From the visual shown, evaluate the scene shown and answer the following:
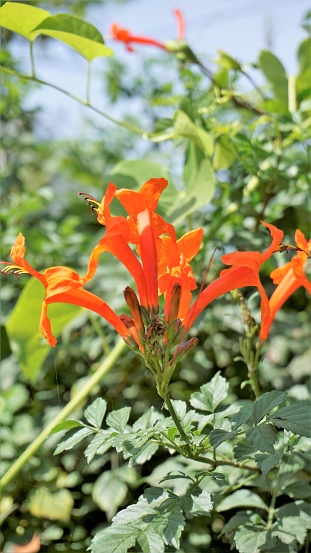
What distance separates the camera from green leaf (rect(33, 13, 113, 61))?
687 millimetres

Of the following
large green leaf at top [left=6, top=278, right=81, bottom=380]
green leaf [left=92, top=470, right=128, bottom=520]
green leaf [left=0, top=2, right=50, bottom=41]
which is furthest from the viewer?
large green leaf at top [left=6, top=278, right=81, bottom=380]

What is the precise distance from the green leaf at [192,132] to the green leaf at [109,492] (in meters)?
0.42

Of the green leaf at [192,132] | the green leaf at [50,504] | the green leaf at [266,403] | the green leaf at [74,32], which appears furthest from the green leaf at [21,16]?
the green leaf at [50,504]

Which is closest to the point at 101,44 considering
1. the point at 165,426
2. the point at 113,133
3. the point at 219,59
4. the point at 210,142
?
the point at 210,142

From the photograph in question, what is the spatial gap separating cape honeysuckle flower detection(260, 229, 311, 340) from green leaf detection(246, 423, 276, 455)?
0.39ft

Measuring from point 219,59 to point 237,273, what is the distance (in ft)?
1.93

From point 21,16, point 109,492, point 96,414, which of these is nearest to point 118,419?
point 96,414

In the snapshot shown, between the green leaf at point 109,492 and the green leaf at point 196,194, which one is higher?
the green leaf at point 196,194

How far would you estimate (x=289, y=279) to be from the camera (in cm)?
58

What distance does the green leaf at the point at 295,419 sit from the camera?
1.40ft

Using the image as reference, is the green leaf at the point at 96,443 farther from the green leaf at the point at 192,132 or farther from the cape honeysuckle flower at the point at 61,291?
the green leaf at the point at 192,132

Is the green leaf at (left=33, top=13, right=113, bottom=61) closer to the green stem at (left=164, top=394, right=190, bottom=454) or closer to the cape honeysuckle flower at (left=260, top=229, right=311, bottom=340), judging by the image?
the cape honeysuckle flower at (left=260, top=229, right=311, bottom=340)

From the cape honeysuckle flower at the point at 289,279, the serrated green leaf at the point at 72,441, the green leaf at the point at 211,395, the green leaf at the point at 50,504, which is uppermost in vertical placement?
the cape honeysuckle flower at the point at 289,279


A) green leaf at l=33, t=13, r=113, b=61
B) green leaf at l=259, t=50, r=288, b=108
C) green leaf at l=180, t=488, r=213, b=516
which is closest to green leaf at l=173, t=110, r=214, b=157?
green leaf at l=33, t=13, r=113, b=61
